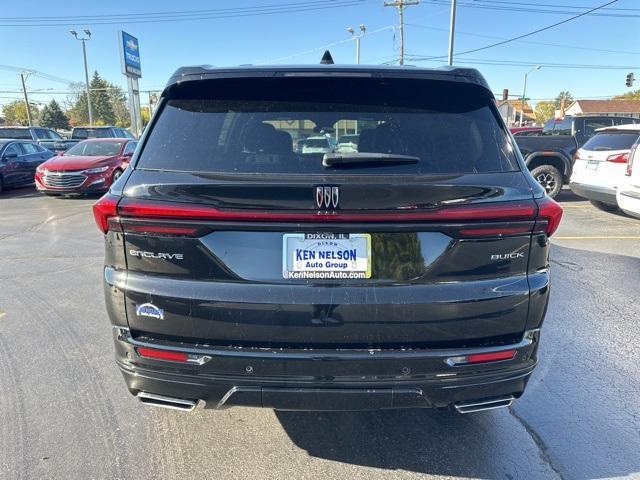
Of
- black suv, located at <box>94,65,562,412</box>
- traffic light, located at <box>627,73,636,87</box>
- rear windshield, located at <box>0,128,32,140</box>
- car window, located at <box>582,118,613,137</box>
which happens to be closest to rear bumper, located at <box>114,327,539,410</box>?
black suv, located at <box>94,65,562,412</box>

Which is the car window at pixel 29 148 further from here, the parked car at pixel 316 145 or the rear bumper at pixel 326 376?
the parked car at pixel 316 145

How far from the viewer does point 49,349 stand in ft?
12.4

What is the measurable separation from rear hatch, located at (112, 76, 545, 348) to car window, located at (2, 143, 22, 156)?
14.8m

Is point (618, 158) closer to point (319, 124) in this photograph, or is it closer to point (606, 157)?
point (606, 157)

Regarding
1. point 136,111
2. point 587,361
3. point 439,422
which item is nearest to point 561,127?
point 587,361

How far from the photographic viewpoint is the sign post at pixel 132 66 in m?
30.0

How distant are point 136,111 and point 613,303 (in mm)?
32031

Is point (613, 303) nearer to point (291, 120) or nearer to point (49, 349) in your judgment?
point (291, 120)

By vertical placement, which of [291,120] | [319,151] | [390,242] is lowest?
[390,242]

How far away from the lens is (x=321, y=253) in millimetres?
1997

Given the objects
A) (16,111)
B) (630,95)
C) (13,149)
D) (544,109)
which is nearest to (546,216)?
(13,149)

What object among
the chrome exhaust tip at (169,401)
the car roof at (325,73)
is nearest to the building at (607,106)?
the car roof at (325,73)

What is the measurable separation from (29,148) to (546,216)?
17142mm

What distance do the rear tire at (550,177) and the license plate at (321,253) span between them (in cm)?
1060
